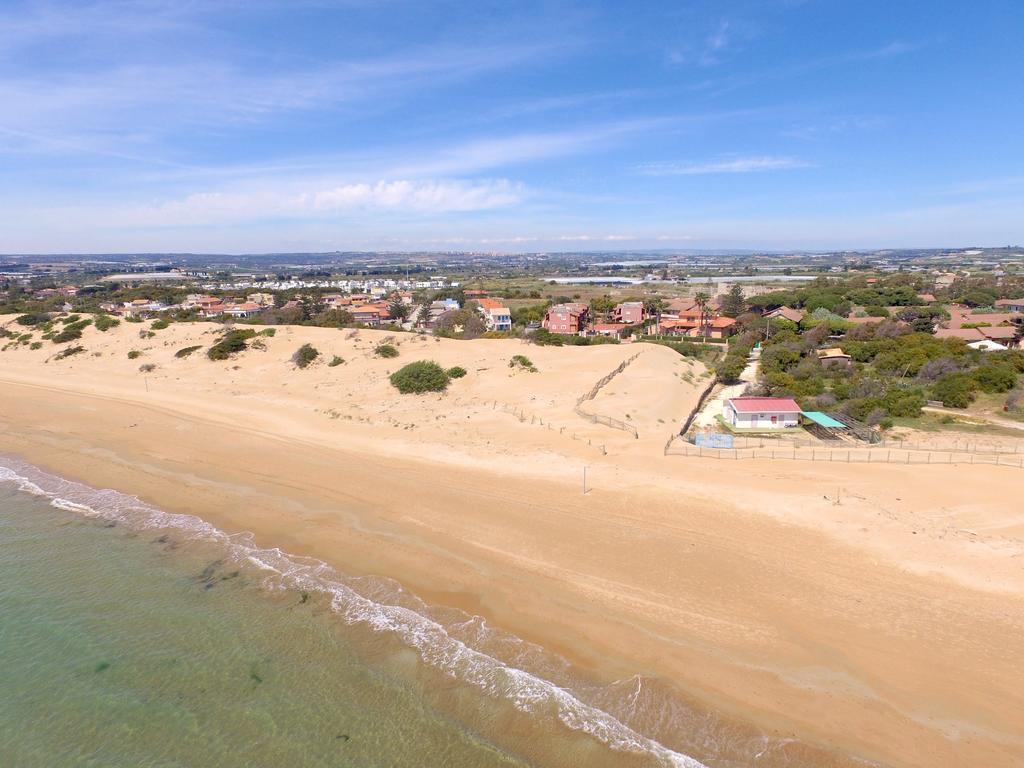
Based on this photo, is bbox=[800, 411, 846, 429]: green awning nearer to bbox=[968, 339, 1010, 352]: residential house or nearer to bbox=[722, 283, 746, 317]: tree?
bbox=[968, 339, 1010, 352]: residential house

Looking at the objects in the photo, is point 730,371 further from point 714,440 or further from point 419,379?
point 419,379

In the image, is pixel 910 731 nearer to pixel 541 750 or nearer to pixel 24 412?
pixel 541 750

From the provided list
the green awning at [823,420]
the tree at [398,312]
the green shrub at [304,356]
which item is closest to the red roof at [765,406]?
the green awning at [823,420]

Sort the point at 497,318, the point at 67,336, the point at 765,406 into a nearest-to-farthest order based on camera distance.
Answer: the point at 765,406 < the point at 67,336 < the point at 497,318

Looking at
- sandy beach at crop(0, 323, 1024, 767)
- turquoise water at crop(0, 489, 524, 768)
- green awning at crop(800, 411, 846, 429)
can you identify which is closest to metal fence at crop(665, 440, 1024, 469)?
sandy beach at crop(0, 323, 1024, 767)

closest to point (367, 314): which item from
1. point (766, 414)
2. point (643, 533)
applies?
point (766, 414)

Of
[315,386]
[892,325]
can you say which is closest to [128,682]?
[315,386]
